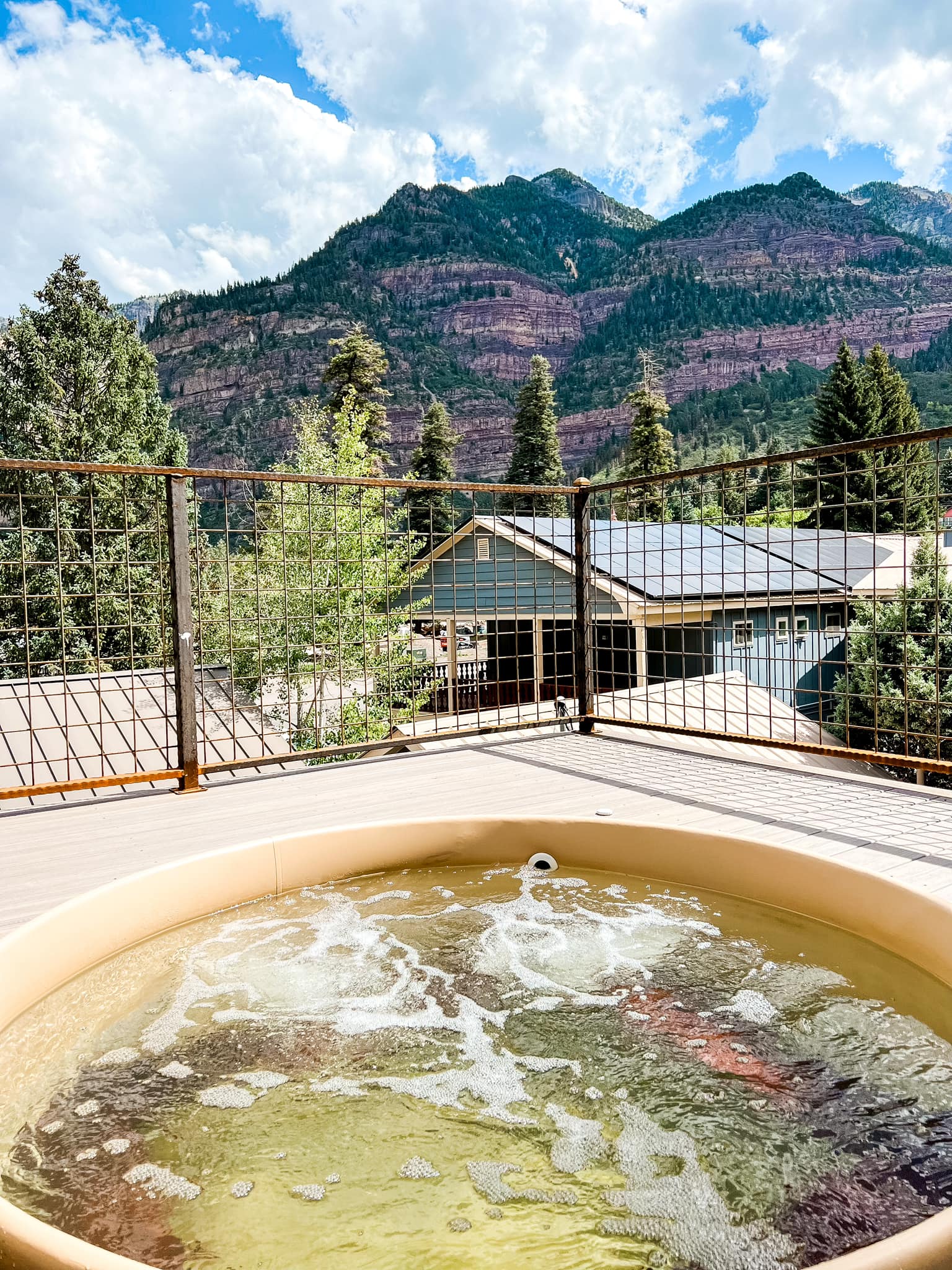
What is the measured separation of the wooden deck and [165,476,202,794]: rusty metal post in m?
0.30

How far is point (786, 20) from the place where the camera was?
55.7 meters

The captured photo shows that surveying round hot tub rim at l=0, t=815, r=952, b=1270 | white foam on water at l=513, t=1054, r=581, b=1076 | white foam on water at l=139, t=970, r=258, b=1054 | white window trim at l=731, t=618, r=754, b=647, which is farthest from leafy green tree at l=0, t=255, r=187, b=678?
white foam on water at l=513, t=1054, r=581, b=1076

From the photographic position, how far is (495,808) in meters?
2.52

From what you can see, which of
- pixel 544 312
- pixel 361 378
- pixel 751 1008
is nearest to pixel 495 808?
pixel 751 1008

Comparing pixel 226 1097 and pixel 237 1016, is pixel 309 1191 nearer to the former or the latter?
pixel 226 1097

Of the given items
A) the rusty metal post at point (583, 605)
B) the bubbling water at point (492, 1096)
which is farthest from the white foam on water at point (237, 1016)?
the rusty metal post at point (583, 605)

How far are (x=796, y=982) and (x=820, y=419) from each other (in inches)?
1086

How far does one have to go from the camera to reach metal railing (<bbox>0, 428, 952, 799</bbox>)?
2809 millimetres

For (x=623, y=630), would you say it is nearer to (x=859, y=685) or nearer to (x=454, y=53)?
(x=859, y=685)

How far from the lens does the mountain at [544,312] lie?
5353 cm

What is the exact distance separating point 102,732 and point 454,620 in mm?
1660

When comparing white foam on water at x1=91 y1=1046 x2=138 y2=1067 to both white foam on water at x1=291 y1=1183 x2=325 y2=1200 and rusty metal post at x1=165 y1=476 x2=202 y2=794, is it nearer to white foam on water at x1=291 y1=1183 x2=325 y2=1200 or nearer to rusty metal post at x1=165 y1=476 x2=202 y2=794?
white foam on water at x1=291 y1=1183 x2=325 y2=1200

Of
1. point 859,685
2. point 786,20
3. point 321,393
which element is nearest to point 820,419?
point 859,685

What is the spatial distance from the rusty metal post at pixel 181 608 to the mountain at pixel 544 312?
47.1 m
